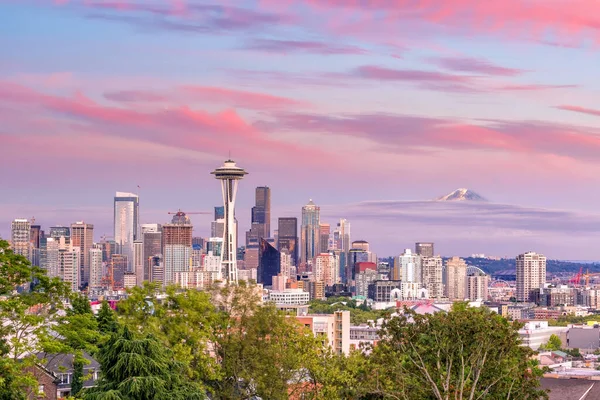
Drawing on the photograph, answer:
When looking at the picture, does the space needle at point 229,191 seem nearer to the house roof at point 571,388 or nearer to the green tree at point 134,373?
the house roof at point 571,388

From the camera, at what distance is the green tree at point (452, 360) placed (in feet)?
111

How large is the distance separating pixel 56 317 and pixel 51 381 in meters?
11.8

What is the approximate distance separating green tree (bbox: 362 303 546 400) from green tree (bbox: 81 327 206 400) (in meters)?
6.41

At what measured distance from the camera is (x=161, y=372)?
30.2m

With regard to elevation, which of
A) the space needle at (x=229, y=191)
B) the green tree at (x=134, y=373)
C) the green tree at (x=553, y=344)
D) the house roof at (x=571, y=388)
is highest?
the space needle at (x=229, y=191)

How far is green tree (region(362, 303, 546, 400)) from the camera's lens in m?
33.9

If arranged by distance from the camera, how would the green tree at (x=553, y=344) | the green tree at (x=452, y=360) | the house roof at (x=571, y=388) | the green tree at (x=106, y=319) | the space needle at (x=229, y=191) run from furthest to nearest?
the space needle at (x=229, y=191)
the green tree at (x=553, y=344)
the house roof at (x=571, y=388)
the green tree at (x=106, y=319)
the green tree at (x=452, y=360)

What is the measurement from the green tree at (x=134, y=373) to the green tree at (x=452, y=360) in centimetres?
641

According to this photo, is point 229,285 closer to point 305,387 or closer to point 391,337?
point 305,387

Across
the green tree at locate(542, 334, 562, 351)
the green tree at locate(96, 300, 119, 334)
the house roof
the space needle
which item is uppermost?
the space needle

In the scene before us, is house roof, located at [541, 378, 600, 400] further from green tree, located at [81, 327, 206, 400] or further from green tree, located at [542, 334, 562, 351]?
green tree, located at [542, 334, 562, 351]

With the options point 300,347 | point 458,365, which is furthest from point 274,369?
point 458,365

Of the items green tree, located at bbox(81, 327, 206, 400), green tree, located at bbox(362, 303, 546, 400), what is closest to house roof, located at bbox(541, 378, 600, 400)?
green tree, located at bbox(362, 303, 546, 400)

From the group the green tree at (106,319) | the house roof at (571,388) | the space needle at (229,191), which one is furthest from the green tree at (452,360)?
the space needle at (229,191)
